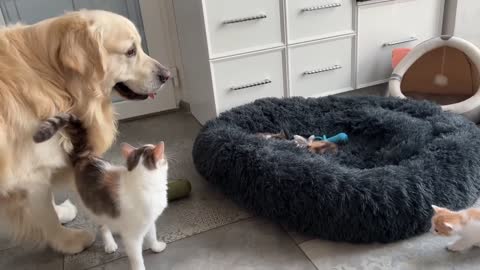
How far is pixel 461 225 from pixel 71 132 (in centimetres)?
115

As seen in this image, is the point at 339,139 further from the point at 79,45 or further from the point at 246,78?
the point at 79,45

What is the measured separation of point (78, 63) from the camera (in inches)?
48.0

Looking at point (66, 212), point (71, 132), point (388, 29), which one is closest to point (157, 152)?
Answer: point (71, 132)

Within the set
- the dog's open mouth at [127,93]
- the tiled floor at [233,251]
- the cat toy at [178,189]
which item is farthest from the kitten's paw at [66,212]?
the dog's open mouth at [127,93]

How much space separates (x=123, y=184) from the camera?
118 centimetres

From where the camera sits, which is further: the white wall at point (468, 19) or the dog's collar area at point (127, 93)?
the white wall at point (468, 19)

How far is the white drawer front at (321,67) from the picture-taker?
7.20ft

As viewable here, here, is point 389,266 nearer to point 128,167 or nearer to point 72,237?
point 128,167

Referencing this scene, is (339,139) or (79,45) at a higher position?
(79,45)

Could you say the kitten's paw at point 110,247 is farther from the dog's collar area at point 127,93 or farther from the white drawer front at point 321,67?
the white drawer front at point 321,67

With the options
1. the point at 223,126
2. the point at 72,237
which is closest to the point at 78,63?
the point at 72,237

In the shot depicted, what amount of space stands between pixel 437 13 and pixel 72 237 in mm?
2119

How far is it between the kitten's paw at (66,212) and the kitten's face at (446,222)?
1.23m

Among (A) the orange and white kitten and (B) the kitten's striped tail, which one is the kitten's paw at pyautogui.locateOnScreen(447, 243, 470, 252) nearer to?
(A) the orange and white kitten
